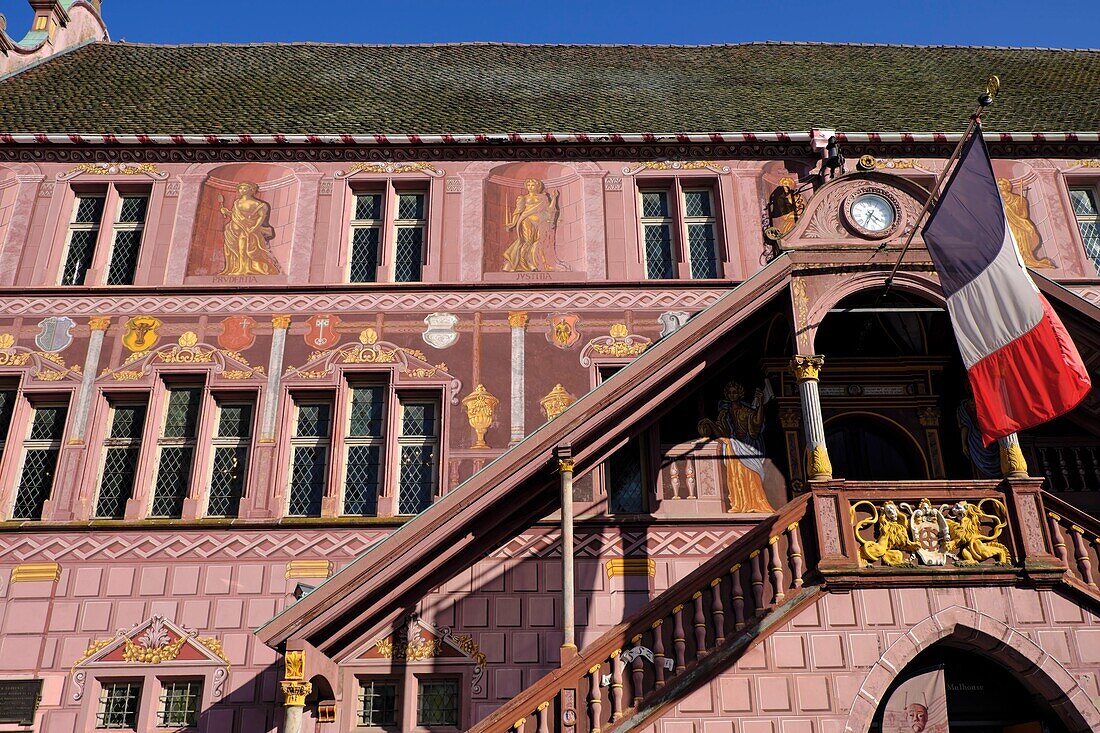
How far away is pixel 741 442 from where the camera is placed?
12.7 meters

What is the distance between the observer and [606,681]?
8312mm

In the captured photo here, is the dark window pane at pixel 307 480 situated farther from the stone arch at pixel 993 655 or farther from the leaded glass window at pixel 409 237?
the stone arch at pixel 993 655

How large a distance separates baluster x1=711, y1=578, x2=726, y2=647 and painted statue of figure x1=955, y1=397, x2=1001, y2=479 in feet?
17.6

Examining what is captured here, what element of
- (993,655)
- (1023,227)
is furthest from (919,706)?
(1023,227)

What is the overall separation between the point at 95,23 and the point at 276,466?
12.9 meters

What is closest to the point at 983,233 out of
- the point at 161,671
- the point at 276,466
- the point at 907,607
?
the point at 907,607

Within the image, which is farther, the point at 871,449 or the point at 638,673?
the point at 871,449

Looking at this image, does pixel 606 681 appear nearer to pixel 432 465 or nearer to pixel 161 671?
pixel 432 465

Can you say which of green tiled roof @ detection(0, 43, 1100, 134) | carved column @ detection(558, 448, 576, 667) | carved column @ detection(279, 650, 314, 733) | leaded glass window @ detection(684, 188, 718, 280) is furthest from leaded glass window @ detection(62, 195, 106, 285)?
leaded glass window @ detection(684, 188, 718, 280)

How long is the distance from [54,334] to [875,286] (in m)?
10.6

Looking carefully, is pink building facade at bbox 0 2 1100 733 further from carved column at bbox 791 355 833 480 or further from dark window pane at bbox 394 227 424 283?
dark window pane at bbox 394 227 424 283

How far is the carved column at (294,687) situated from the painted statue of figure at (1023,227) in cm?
1119

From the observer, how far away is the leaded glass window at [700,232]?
47.0ft

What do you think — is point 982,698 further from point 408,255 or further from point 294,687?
point 408,255
